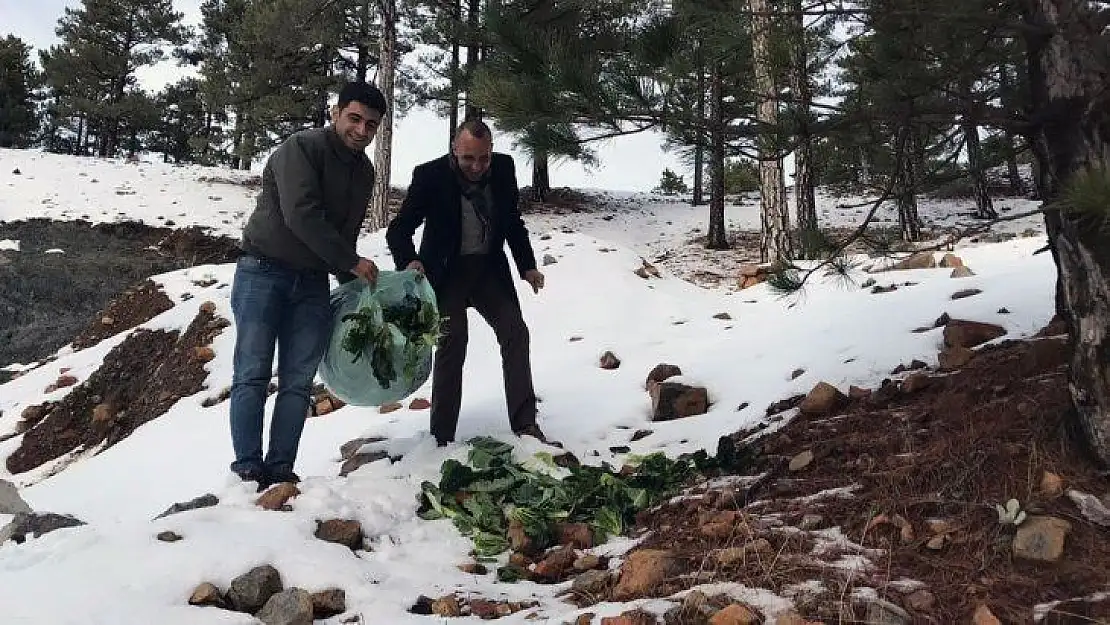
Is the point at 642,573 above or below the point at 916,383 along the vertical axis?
below

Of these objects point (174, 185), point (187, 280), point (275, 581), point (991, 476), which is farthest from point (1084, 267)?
point (174, 185)

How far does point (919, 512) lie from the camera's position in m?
2.09

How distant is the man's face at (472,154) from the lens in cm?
345

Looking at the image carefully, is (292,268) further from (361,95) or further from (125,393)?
(125,393)

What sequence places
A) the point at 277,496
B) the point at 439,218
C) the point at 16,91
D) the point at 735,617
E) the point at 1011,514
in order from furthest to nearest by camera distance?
the point at 16,91
the point at 439,218
the point at 277,496
the point at 1011,514
the point at 735,617

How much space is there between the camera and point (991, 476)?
2.11m

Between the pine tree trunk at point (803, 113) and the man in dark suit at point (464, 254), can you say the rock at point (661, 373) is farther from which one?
the pine tree trunk at point (803, 113)

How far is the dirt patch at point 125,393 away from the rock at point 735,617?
5415 millimetres

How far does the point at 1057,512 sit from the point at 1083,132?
1.05 metres

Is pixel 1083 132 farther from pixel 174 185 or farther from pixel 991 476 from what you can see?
pixel 174 185

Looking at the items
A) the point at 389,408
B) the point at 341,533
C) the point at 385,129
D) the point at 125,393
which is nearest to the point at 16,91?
the point at 385,129

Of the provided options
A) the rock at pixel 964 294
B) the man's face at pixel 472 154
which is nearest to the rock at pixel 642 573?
the man's face at pixel 472 154

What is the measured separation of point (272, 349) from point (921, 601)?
2.65 meters

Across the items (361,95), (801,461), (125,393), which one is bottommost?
(125,393)
